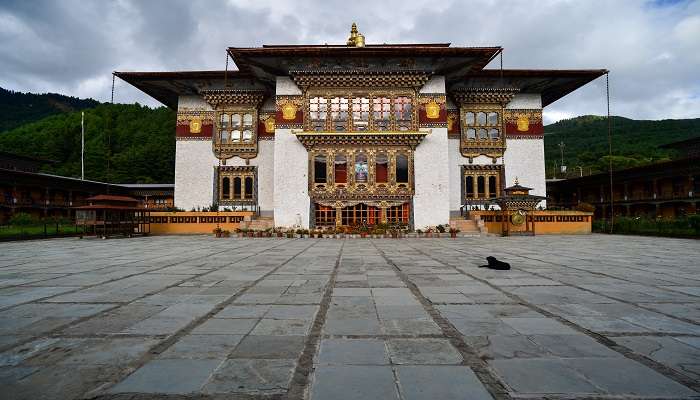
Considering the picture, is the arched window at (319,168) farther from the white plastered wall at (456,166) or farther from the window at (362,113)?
the white plastered wall at (456,166)

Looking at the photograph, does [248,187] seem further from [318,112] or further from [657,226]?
[657,226]

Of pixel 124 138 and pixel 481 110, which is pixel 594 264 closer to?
pixel 481 110

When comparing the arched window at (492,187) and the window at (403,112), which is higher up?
the window at (403,112)

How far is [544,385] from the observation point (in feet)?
7.53

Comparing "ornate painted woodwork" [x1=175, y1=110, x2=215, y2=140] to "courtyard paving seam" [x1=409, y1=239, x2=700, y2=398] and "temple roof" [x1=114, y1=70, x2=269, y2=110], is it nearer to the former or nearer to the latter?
"temple roof" [x1=114, y1=70, x2=269, y2=110]

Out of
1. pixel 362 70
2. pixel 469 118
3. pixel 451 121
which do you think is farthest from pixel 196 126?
pixel 469 118

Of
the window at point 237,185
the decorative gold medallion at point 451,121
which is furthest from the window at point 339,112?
the decorative gold medallion at point 451,121

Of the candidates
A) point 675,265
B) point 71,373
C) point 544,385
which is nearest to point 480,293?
point 544,385

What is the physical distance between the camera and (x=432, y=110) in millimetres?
23719

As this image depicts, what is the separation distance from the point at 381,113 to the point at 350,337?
2167 centimetres

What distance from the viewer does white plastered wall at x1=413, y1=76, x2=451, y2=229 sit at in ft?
76.1

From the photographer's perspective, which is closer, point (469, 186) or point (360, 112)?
point (360, 112)

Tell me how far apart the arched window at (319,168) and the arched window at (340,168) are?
0.80m

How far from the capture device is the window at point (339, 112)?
23.7m
